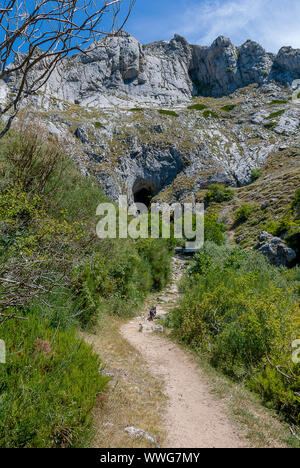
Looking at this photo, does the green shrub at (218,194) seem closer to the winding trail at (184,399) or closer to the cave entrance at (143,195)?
the cave entrance at (143,195)

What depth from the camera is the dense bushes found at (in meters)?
→ 3.68

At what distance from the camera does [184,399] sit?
146 inches

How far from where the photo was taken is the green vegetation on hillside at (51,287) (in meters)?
2.26

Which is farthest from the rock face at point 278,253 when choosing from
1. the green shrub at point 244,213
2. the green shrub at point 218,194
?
the green shrub at point 218,194

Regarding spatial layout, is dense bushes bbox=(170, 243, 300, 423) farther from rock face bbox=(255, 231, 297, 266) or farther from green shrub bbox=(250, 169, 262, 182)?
green shrub bbox=(250, 169, 262, 182)

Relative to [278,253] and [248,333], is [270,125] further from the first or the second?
[248,333]

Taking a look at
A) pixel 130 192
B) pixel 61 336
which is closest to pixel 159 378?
pixel 61 336

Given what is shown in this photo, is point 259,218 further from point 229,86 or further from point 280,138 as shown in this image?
point 229,86

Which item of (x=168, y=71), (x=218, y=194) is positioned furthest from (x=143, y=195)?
(x=168, y=71)

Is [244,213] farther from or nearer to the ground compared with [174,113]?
nearer to the ground

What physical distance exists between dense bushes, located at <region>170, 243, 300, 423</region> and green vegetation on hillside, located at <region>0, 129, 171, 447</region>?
2266 mm

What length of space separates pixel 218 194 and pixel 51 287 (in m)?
28.7

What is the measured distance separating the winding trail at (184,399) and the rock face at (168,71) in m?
46.3

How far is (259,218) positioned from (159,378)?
19.4 meters
